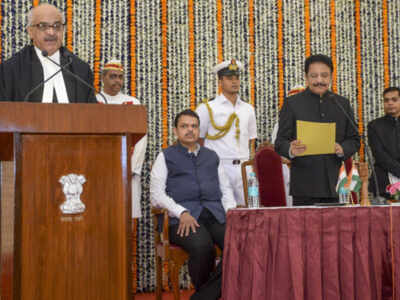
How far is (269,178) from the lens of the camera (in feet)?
10.3

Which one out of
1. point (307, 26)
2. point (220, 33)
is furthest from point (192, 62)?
point (307, 26)

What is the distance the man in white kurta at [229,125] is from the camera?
159 inches

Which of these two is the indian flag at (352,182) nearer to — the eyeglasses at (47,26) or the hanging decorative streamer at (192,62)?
the eyeglasses at (47,26)

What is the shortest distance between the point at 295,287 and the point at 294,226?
236 millimetres

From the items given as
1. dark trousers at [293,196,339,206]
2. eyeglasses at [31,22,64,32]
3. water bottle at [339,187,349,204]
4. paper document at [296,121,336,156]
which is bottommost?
dark trousers at [293,196,339,206]

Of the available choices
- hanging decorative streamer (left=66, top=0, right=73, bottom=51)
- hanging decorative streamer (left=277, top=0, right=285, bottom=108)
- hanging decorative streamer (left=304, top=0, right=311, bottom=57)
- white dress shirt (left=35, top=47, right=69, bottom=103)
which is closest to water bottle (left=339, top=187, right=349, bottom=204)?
white dress shirt (left=35, top=47, right=69, bottom=103)

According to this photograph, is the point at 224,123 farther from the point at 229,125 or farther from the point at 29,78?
the point at 29,78

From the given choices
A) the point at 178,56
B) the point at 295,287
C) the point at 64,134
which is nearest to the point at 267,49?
the point at 178,56

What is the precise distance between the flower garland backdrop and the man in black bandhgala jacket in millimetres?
1688

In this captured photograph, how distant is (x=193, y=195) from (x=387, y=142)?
2.02 meters

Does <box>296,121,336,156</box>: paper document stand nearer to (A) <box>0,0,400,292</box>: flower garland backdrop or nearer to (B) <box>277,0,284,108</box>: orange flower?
(A) <box>0,0,400,292</box>: flower garland backdrop

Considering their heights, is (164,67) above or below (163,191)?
above

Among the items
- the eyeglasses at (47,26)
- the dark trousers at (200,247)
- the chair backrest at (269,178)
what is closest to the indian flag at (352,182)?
the chair backrest at (269,178)

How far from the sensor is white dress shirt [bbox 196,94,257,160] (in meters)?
4.07
